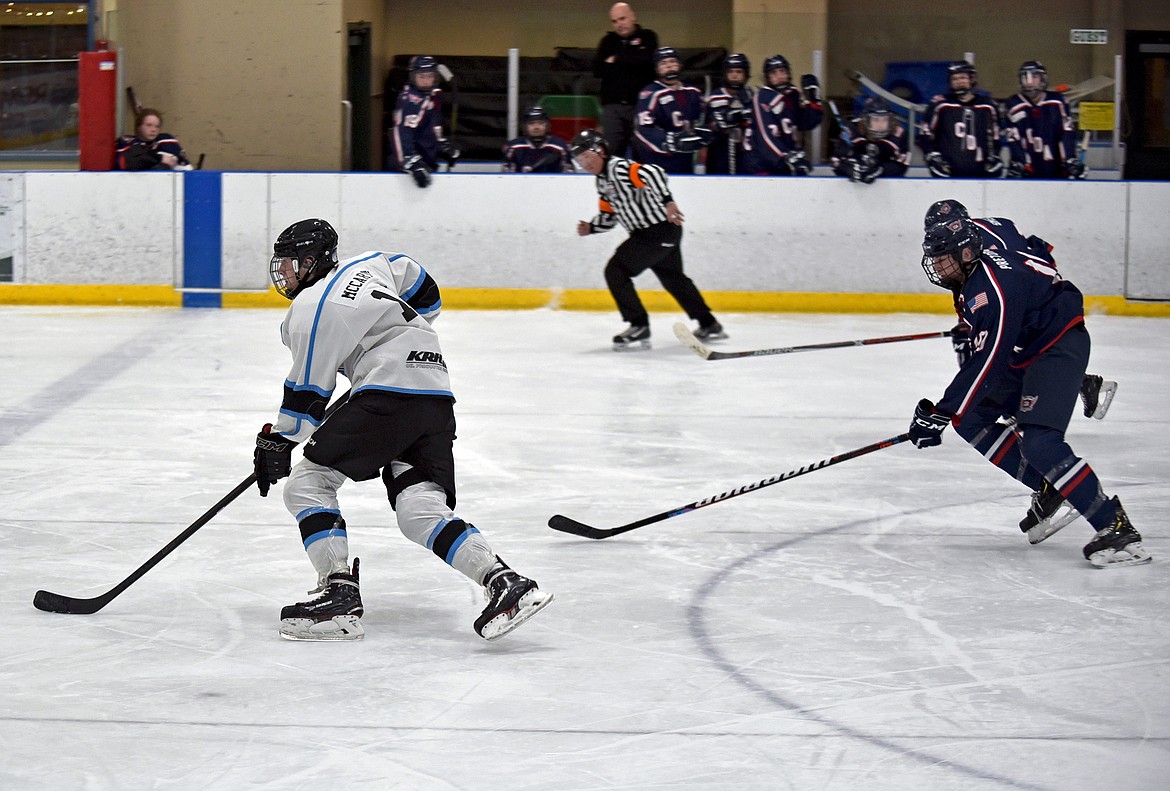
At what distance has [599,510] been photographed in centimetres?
459

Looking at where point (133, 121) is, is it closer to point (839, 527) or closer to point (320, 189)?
point (320, 189)

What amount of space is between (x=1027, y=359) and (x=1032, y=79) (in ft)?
18.6

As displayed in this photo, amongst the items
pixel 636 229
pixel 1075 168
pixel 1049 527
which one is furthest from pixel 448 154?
pixel 1049 527

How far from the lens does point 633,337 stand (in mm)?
7926

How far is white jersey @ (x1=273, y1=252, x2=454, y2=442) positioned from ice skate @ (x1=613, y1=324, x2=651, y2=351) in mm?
4480

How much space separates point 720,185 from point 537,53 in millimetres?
1489

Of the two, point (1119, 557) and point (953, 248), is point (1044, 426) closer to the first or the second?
point (1119, 557)

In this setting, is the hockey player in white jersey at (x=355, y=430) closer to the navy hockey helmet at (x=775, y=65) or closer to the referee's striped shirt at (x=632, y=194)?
the referee's striped shirt at (x=632, y=194)

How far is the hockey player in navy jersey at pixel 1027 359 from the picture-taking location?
3.91 m

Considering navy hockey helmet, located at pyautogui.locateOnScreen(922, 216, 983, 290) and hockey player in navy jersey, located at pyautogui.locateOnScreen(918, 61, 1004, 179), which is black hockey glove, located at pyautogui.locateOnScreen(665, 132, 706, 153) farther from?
navy hockey helmet, located at pyautogui.locateOnScreen(922, 216, 983, 290)

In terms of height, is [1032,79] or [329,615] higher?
[1032,79]

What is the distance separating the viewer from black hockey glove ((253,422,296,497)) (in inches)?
128

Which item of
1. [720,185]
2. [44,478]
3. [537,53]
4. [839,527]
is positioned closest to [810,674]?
[839,527]

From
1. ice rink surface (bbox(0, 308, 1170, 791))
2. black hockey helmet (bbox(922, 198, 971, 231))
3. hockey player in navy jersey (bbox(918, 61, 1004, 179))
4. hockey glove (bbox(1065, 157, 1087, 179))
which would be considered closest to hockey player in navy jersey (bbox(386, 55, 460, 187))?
hockey player in navy jersey (bbox(918, 61, 1004, 179))
